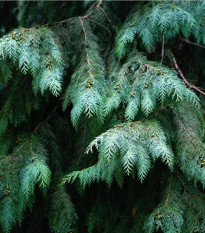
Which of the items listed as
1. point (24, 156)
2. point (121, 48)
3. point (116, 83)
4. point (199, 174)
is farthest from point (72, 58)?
point (199, 174)

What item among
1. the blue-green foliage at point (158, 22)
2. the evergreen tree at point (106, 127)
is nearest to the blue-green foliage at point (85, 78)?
the evergreen tree at point (106, 127)

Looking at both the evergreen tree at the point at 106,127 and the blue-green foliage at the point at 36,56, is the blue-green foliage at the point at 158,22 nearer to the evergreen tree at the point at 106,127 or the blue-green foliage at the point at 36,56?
the evergreen tree at the point at 106,127

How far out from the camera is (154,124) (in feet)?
6.21

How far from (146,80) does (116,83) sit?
232 mm

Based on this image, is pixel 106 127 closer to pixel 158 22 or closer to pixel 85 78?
pixel 85 78

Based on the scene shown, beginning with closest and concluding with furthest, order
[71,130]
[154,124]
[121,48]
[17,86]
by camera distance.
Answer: [154,124] < [121,48] < [17,86] < [71,130]

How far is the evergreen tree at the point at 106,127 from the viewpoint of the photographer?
1.84 m

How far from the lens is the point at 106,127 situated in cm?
217

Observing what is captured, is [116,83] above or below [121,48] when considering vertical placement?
below

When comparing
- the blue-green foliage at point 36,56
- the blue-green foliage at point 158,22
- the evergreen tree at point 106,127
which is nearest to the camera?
the evergreen tree at point 106,127

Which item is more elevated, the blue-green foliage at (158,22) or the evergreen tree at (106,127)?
the blue-green foliage at (158,22)

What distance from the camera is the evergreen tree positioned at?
1839mm

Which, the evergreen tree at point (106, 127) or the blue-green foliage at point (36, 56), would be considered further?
the blue-green foliage at point (36, 56)

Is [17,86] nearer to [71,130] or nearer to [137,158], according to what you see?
[71,130]
